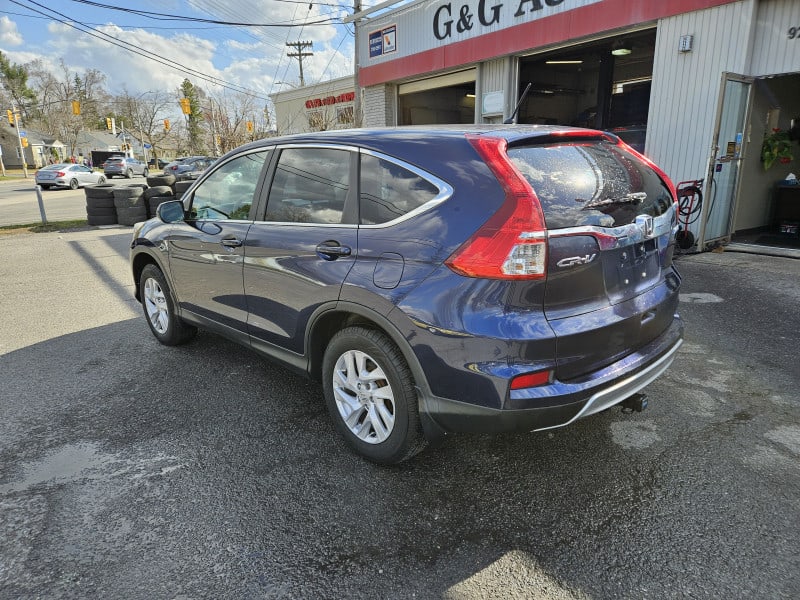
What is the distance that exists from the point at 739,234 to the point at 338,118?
22.5 m

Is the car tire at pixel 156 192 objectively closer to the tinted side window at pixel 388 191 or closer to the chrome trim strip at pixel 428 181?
the tinted side window at pixel 388 191

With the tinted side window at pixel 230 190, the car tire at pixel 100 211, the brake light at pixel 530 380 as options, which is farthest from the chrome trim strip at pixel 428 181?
the car tire at pixel 100 211

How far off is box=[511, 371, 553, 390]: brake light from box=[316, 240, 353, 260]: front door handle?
1086mm

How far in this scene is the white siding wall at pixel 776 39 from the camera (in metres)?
7.33

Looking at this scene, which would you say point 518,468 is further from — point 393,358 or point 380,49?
point 380,49

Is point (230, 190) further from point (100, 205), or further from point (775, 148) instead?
point (100, 205)

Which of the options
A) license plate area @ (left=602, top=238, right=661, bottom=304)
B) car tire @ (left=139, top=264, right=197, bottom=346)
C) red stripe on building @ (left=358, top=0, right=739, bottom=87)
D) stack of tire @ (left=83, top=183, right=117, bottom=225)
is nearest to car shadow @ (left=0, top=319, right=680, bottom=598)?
car tire @ (left=139, top=264, right=197, bottom=346)

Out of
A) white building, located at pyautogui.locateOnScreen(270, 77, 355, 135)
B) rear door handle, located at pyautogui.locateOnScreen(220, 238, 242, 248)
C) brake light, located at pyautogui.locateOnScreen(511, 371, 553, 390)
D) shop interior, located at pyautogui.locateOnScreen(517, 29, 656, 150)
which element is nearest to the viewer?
brake light, located at pyautogui.locateOnScreen(511, 371, 553, 390)

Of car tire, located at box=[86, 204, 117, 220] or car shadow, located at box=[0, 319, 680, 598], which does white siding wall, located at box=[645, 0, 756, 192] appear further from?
car tire, located at box=[86, 204, 117, 220]

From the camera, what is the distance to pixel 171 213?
414cm

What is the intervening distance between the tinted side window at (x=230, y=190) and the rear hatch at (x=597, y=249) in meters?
1.92

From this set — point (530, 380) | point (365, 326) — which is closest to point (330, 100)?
point (365, 326)

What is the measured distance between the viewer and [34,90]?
8144cm

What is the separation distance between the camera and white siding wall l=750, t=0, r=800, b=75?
24.1 feet
